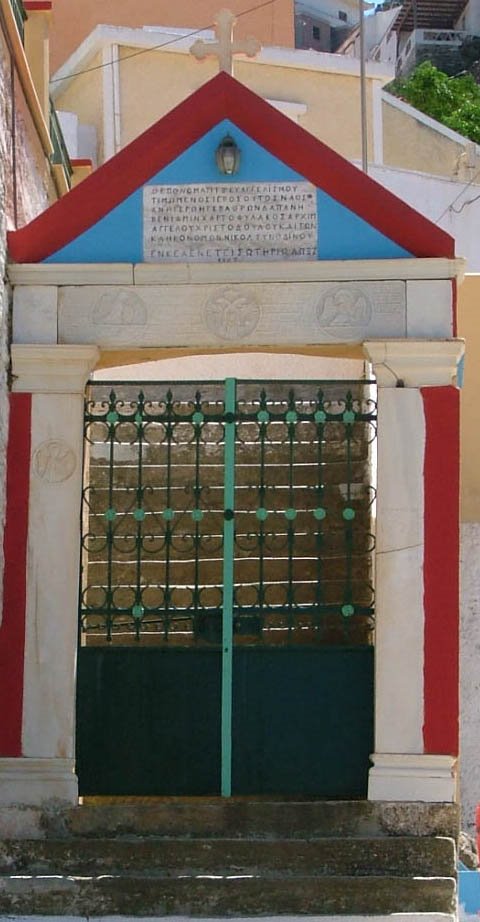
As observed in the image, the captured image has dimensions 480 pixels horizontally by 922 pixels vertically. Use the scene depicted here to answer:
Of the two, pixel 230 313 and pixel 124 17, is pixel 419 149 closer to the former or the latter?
pixel 124 17

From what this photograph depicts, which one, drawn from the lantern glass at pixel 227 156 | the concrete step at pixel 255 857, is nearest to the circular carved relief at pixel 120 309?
the lantern glass at pixel 227 156

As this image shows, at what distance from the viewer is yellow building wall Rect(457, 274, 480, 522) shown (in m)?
10.6

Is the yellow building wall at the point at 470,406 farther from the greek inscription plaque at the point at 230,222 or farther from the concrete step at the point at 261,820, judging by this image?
the concrete step at the point at 261,820

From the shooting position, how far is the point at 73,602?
7949mm

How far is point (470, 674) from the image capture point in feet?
34.2

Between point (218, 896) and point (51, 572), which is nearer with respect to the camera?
point (218, 896)

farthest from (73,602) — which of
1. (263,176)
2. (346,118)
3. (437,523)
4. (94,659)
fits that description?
(346,118)

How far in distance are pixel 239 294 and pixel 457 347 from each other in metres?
1.12

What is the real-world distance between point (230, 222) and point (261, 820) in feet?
9.79

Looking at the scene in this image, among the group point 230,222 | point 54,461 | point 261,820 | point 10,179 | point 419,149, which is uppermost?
point 419,149

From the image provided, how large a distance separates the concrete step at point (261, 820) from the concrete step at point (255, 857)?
0.42 ft

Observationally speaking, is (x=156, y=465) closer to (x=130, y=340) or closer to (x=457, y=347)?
(x=130, y=340)

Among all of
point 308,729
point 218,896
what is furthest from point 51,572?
point 218,896

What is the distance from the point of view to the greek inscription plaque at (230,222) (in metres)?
8.20
